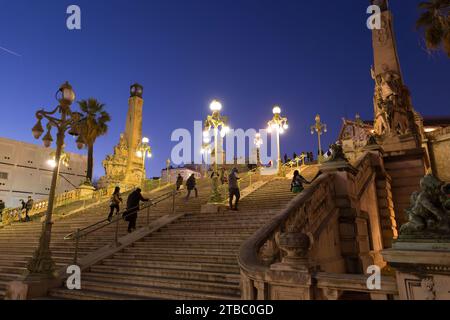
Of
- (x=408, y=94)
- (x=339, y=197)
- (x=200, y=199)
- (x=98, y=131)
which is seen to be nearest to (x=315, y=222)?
(x=339, y=197)

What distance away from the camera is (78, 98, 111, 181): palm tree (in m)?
31.2

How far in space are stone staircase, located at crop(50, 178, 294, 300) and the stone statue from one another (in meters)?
3.42

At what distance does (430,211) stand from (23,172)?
4745 centimetres

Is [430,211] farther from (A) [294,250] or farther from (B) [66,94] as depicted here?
(B) [66,94]

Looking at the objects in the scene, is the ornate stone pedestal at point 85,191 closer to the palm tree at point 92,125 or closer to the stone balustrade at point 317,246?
the palm tree at point 92,125

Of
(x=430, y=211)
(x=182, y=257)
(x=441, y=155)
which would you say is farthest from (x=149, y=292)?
(x=441, y=155)

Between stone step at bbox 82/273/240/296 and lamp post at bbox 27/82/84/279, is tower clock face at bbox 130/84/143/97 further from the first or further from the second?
stone step at bbox 82/273/240/296

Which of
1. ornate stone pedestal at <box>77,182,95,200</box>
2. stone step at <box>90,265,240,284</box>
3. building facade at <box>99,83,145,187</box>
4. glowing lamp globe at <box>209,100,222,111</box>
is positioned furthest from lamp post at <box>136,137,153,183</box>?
stone step at <box>90,265,240,284</box>

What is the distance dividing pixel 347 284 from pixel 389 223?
999cm

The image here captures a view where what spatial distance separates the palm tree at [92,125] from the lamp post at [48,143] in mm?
22488

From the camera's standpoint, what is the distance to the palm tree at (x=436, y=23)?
11.1m

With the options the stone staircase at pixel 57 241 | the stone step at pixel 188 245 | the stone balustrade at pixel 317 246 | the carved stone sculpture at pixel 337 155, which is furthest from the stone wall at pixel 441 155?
the stone step at pixel 188 245

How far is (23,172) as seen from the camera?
40.1 metres

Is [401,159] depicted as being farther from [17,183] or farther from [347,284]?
[17,183]
